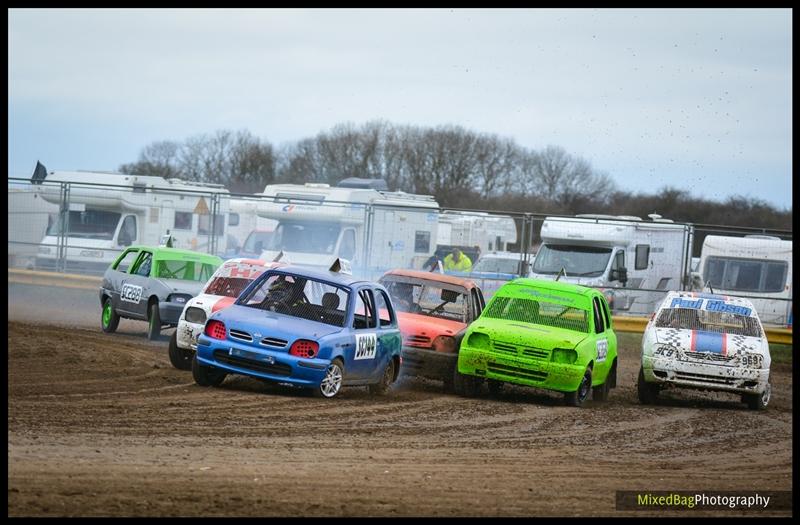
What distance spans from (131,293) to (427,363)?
6.96 metres

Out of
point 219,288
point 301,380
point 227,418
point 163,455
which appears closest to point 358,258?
point 219,288

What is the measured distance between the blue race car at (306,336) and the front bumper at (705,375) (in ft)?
12.9

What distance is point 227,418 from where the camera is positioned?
12227mm

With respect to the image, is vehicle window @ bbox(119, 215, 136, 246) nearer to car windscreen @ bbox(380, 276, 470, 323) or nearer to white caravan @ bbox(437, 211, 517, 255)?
white caravan @ bbox(437, 211, 517, 255)

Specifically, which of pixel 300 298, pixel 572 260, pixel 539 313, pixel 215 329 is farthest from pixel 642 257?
pixel 215 329

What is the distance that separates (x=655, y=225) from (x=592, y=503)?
18836 millimetres

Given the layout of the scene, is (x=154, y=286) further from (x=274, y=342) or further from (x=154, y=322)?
(x=274, y=342)

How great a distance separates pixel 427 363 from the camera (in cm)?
1688

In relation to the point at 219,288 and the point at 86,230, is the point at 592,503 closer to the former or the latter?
the point at 219,288

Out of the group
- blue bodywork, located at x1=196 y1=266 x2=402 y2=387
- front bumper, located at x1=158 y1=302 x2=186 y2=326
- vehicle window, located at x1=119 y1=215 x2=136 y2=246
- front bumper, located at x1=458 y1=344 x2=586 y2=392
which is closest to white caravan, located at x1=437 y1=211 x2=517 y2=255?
vehicle window, located at x1=119 y1=215 x2=136 y2=246

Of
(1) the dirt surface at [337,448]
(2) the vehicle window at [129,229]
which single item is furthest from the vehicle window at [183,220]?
(1) the dirt surface at [337,448]

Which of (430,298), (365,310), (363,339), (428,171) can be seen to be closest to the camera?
(363,339)

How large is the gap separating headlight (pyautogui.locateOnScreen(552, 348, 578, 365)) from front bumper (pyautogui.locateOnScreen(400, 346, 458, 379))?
4.81 ft

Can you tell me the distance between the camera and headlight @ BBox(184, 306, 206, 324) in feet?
54.5
